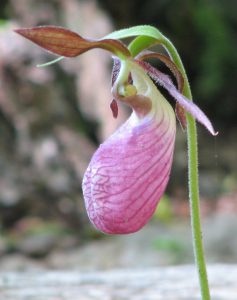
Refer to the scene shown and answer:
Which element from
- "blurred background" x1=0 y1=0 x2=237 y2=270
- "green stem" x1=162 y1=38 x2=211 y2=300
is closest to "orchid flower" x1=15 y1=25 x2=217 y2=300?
"green stem" x1=162 y1=38 x2=211 y2=300

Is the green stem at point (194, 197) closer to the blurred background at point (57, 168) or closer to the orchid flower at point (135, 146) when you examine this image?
the orchid flower at point (135, 146)

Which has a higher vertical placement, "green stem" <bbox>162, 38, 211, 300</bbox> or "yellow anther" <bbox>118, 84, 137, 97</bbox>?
"yellow anther" <bbox>118, 84, 137, 97</bbox>

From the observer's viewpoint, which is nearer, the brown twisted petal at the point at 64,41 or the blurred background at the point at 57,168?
the brown twisted petal at the point at 64,41

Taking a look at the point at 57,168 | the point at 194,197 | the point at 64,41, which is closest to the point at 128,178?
the point at 194,197

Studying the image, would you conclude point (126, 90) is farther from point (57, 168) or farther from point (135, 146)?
point (57, 168)

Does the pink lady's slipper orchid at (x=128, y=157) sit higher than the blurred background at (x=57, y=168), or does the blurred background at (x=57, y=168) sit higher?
the blurred background at (x=57, y=168)

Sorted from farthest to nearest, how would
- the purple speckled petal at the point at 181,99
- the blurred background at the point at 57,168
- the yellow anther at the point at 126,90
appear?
the blurred background at the point at 57,168 → the yellow anther at the point at 126,90 → the purple speckled petal at the point at 181,99

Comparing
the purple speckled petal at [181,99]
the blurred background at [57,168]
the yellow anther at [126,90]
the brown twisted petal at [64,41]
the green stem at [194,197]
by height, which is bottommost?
the green stem at [194,197]

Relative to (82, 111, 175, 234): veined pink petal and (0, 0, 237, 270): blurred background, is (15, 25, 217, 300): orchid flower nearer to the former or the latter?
(82, 111, 175, 234): veined pink petal

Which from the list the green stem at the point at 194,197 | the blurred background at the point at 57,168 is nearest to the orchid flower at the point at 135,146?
the green stem at the point at 194,197
